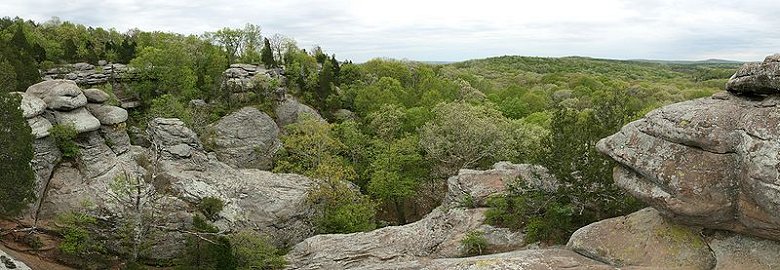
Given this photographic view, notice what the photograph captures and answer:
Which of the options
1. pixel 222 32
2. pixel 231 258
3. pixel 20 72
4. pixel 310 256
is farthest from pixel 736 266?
pixel 222 32

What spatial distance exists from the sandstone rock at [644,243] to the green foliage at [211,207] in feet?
70.8

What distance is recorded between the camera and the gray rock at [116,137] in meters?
37.4

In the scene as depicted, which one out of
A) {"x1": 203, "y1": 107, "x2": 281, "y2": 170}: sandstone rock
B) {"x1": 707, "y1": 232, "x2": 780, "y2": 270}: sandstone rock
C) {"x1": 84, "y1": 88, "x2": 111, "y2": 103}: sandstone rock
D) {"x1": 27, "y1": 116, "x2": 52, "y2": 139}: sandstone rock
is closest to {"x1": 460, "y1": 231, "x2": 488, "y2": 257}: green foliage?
{"x1": 707, "y1": 232, "x2": 780, "y2": 270}: sandstone rock

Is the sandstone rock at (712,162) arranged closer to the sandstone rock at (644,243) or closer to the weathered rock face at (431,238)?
the sandstone rock at (644,243)

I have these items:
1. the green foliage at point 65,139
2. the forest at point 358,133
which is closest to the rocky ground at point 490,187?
the green foliage at point 65,139

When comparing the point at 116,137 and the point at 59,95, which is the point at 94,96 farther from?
the point at 116,137

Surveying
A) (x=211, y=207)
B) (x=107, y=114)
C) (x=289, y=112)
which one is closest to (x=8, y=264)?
(x=211, y=207)

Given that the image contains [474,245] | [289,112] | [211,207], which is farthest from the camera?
[289,112]

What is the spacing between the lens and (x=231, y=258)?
90.2 feet

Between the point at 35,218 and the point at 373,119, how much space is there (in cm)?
3050

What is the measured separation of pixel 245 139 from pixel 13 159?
69.3 ft

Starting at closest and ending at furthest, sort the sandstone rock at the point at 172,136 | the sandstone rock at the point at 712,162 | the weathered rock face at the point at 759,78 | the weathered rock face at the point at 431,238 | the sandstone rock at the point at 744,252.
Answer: the sandstone rock at the point at 712,162 < the weathered rock face at the point at 759,78 < the sandstone rock at the point at 744,252 < the weathered rock face at the point at 431,238 < the sandstone rock at the point at 172,136

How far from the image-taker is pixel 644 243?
58.2ft

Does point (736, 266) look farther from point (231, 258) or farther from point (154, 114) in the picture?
point (154, 114)
